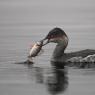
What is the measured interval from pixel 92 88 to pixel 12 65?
4810mm

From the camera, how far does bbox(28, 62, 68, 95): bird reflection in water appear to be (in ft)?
71.1

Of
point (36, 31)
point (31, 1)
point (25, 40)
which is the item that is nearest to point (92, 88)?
point (25, 40)

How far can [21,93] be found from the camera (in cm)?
2086

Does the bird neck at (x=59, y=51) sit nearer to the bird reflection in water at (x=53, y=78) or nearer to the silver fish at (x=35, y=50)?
the silver fish at (x=35, y=50)

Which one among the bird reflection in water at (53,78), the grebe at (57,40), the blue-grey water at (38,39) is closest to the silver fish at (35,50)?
the blue-grey water at (38,39)

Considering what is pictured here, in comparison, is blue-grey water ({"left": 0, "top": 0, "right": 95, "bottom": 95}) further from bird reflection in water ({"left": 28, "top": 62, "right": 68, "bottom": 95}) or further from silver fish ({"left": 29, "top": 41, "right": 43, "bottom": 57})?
silver fish ({"left": 29, "top": 41, "right": 43, "bottom": 57})

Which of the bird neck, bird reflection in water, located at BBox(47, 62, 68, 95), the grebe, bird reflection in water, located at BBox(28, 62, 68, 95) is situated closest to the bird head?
the grebe

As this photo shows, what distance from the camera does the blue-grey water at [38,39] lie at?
2205 cm

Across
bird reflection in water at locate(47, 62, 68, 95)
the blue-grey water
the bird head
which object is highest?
the bird head

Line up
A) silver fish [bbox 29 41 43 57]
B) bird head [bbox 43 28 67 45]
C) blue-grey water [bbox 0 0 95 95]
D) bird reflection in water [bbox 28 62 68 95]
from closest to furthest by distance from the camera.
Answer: bird reflection in water [bbox 28 62 68 95], blue-grey water [bbox 0 0 95 95], silver fish [bbox 29 41 43 57], bird head [bbox 43 28 67 45]

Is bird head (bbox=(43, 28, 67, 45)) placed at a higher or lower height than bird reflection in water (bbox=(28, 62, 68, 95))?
higher

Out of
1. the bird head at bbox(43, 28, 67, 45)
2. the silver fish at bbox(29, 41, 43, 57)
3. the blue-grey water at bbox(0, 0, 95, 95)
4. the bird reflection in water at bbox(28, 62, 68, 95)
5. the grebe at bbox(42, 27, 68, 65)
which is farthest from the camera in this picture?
the bird head at bbox(43, 28, 67, 45)

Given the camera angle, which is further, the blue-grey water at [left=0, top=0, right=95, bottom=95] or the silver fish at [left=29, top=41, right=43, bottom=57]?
the silver fish at [left=29, top=41, right=43, bottom=57]

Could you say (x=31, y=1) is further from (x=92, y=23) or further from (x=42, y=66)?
(x=42, y=66)
